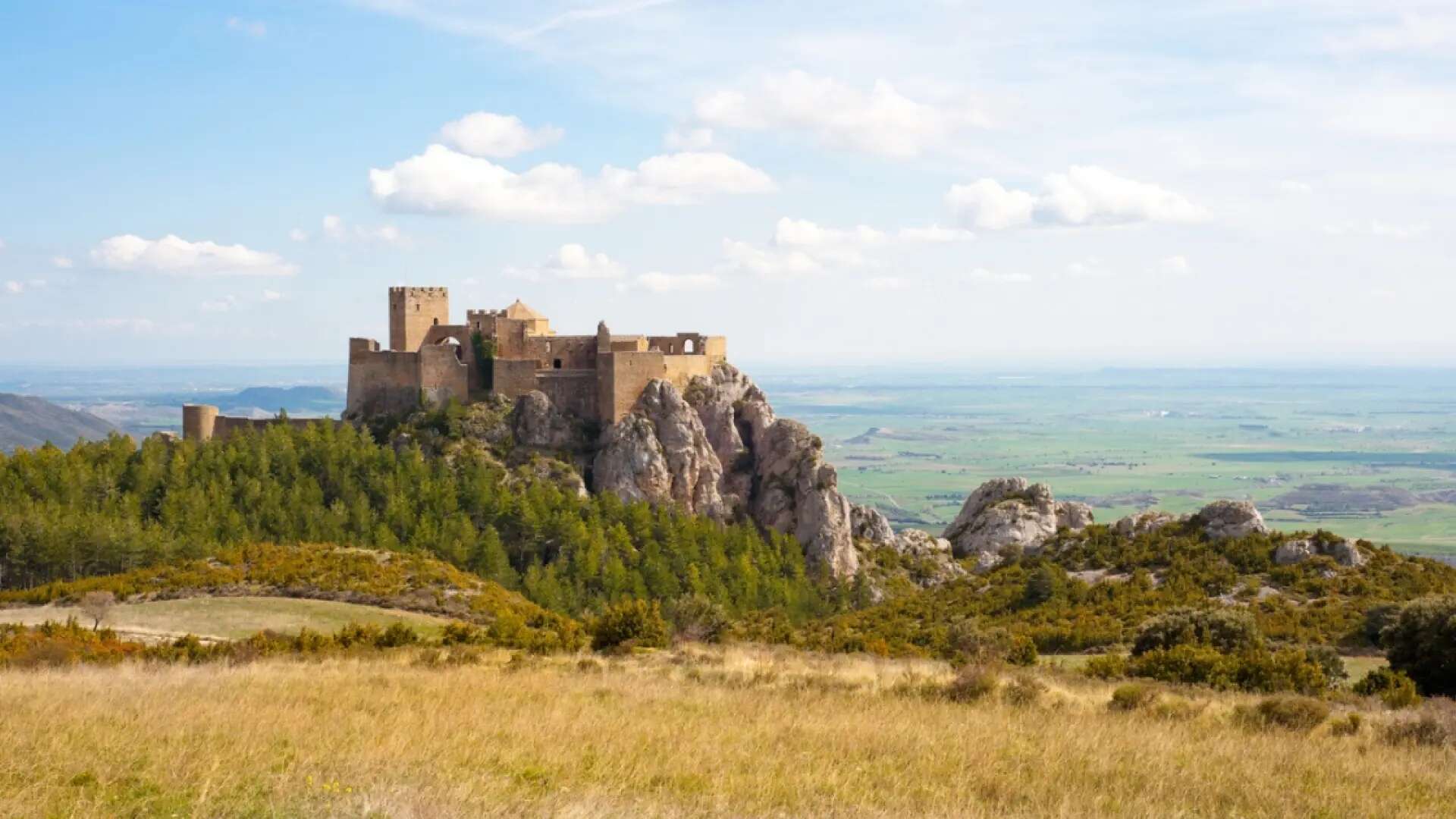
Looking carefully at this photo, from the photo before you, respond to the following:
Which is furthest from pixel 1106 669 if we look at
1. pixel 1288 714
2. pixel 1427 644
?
pixel 1288 714

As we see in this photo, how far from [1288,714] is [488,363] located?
46.5 meters

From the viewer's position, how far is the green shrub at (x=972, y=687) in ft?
60.7

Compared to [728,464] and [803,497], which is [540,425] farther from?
[803,497]

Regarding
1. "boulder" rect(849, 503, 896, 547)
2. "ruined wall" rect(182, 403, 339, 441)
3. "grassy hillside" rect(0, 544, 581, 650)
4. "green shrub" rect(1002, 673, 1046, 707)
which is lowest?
"boulder" rect(849, 503, 896, 547)

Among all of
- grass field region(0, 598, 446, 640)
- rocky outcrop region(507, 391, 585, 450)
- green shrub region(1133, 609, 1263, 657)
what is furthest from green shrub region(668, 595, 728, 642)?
rocky outcrop region(507, 391, 585, 450)

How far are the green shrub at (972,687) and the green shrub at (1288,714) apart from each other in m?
3.41

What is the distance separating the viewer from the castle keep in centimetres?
5775

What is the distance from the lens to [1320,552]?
3734 centimetres

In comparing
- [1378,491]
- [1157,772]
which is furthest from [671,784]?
[1378,491]

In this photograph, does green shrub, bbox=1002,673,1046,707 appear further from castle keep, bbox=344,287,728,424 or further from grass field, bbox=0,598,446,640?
castle keep, bbox=344,287,728,424

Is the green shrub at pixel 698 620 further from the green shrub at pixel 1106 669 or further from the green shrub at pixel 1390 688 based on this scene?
the green shrub at pixel 1390 688

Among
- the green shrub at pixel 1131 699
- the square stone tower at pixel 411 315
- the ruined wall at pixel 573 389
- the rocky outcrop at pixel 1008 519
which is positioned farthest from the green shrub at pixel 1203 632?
the square stone tower at pixel 411 315

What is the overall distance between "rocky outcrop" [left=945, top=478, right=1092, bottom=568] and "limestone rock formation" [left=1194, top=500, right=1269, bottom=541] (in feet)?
48.0

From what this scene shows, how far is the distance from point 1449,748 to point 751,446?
163 ft
